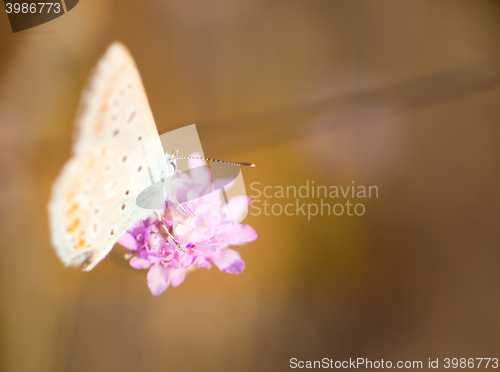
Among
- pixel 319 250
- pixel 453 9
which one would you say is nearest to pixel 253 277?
pixel 319 250

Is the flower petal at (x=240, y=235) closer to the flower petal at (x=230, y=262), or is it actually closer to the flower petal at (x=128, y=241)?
the flower petal at (x=230, y=262)

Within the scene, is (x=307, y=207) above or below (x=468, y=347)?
above

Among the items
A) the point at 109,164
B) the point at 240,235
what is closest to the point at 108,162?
the point at 109,164

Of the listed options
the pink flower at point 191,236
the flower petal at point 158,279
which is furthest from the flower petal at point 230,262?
the flower petal at point 158,279

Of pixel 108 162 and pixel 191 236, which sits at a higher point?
pixel 108 162

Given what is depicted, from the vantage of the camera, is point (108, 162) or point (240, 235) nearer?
point (108, 162)

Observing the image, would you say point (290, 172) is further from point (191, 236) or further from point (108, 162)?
point (108, 162)

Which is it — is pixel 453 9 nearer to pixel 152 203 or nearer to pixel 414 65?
pixel 414 65

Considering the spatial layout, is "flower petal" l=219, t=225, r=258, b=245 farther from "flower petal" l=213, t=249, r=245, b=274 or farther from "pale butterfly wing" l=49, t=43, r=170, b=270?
"pale butterfly wing" l=49, t=43, r=170, b=270
